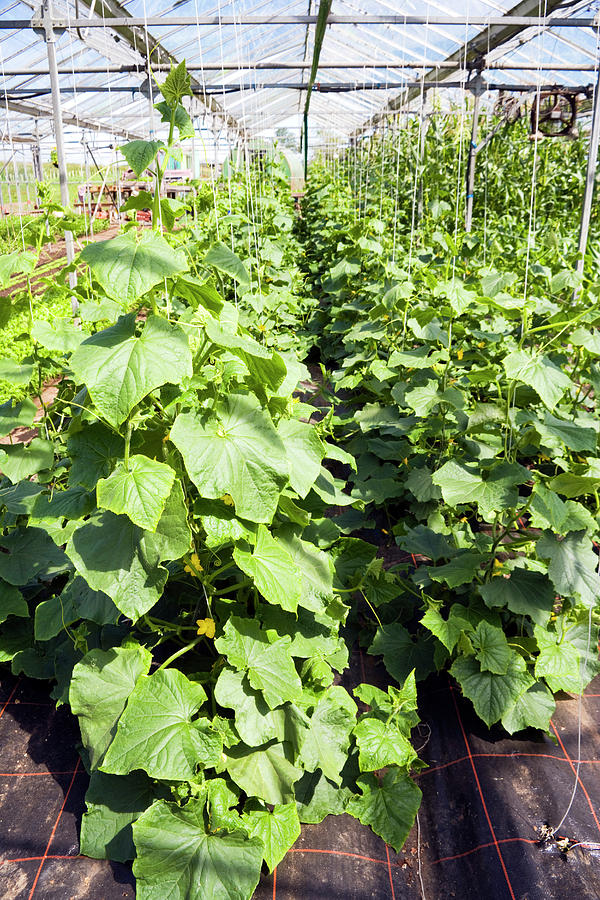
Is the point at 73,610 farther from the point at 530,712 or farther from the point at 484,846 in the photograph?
the point at 530,712

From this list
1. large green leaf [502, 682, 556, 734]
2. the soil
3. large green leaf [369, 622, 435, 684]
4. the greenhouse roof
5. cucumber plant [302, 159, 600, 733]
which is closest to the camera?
cucumber plant [302, 159, 600, 733]

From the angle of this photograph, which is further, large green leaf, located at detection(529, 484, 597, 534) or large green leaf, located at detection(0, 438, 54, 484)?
large green leaf, located at detection(0, 438, 54, 484)

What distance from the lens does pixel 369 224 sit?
541 centimetres

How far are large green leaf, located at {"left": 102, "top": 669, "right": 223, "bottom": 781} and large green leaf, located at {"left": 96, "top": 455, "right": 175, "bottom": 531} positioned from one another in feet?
1.84

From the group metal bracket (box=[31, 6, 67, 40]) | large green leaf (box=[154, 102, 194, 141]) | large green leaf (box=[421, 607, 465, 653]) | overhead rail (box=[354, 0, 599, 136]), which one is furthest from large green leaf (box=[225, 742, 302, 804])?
metal bracket (box=[31, 6, 67, 40])

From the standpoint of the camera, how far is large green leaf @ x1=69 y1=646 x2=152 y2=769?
185 cm

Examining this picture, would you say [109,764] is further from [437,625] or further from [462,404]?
[462,404]

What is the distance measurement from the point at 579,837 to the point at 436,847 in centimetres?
44

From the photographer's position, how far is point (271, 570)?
1799mm

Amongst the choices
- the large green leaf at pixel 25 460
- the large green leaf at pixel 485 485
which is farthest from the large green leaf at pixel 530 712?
the large green leaf at pixel 25 460

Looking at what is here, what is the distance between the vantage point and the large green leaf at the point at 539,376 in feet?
6.86

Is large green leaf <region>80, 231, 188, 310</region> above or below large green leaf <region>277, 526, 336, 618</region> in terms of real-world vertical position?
above

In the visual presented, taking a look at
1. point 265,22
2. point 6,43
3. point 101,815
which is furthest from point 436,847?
point 6,43

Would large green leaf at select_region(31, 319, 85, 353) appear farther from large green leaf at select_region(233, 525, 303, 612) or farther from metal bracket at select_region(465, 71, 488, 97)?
metal bracket at select_region(465, 71, 488, 97)
